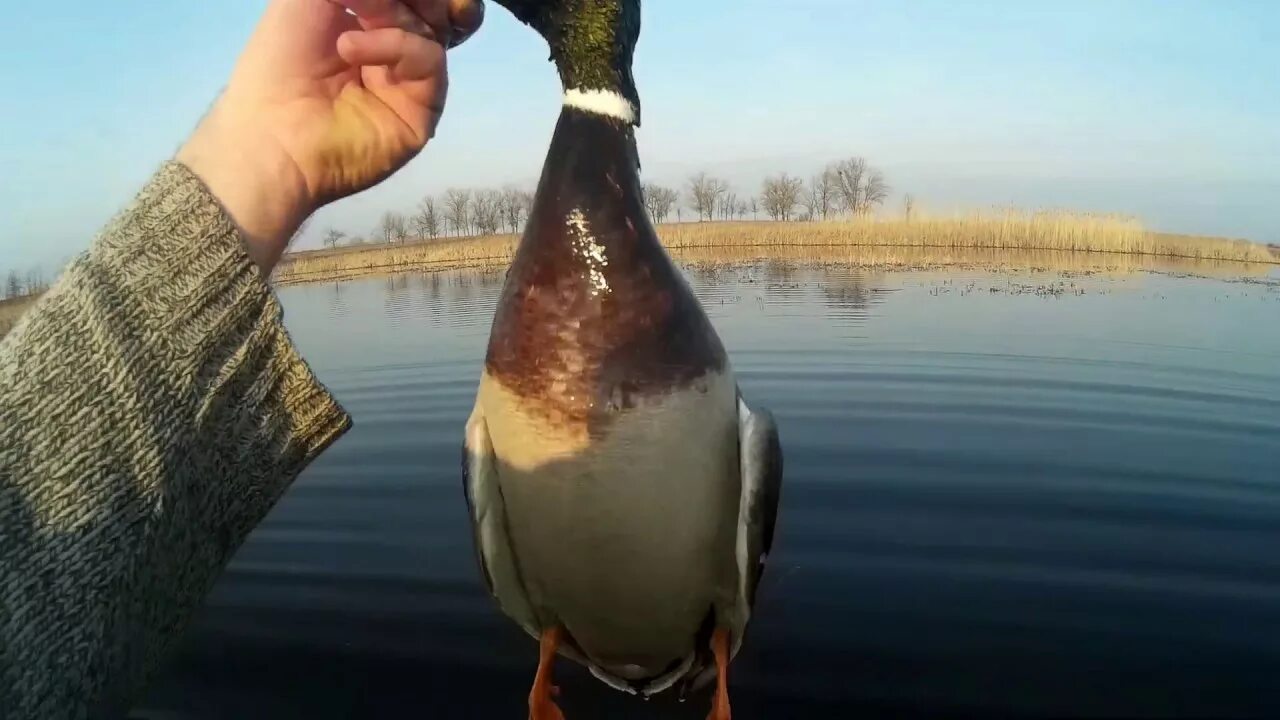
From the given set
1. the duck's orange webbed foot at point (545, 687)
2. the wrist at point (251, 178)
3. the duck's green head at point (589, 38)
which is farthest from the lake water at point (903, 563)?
the duck's green head at point (589, 38)

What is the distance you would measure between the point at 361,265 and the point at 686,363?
29.6 m

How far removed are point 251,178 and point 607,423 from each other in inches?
31.6

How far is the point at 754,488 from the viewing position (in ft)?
6.06

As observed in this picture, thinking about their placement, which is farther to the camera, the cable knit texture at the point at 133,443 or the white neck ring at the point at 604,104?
the white neck ring at the point at 604,104

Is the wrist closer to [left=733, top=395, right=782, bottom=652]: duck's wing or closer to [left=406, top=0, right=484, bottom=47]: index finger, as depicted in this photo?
[left=406, top=0, right=484, bottom=47]: index finger

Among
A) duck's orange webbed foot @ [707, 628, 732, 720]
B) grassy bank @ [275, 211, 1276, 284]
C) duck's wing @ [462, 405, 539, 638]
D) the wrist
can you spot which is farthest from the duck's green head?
grassy bank @ [275, 211, 1276, 284]

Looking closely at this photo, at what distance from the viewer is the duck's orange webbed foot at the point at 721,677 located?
1859 mm

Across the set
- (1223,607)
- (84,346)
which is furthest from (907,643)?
(84,346)

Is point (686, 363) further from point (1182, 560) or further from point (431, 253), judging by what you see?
point (431, 253)

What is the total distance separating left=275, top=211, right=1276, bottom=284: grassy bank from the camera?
23.7 m

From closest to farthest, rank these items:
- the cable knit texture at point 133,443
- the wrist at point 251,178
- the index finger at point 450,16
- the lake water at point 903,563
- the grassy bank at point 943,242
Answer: the cable knit texture at point 133,443, the wrist at point 251,178, the index finger at point 450,16, the lake water at point 903,563, the grassy bank at point 943,242

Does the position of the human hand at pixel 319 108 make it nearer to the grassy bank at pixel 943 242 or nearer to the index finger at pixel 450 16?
the index finger at pixel 450 16

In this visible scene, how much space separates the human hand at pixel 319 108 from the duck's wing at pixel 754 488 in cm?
95

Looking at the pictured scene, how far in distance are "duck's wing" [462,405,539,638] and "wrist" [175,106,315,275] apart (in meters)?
0.57
